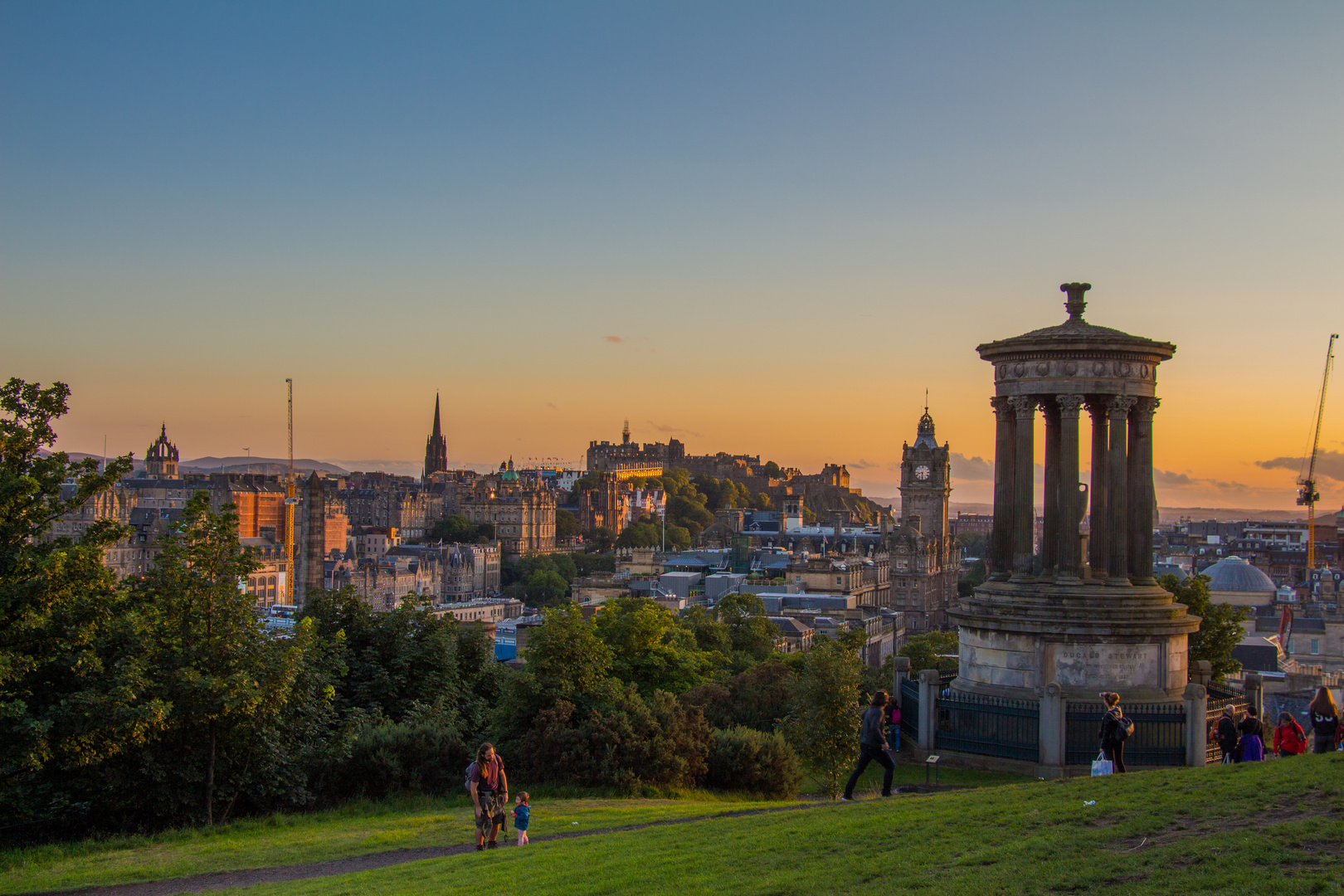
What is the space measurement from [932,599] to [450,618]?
115182 mm

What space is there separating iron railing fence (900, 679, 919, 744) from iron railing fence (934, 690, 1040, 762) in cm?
73

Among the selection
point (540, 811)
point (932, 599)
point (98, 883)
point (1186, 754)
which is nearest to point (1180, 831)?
point (1186, 754)

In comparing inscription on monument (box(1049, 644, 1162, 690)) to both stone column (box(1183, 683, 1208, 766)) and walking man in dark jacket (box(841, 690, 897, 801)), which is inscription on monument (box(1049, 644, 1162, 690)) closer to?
stone column (box(1183, 683, 1208, 766))

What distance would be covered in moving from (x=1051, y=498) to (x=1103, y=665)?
131 inches

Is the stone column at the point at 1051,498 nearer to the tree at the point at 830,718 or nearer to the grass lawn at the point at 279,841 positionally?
the tree at the point at 830,718

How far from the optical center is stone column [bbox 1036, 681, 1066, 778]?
2098 cm

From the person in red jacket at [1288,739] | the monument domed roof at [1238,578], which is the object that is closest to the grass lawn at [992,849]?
the person in red jacket at [1288,739]

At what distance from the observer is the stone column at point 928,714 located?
74.5ft

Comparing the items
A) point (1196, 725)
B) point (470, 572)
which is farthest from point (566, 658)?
point (470, 572)

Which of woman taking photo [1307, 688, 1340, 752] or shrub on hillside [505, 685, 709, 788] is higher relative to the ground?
woman taking photo [1307, 688, 1340, 752]

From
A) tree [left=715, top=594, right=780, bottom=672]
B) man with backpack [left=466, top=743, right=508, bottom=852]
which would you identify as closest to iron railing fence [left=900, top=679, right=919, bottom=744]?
man with backpack [left=466, top=743, right=508, bottom=852]

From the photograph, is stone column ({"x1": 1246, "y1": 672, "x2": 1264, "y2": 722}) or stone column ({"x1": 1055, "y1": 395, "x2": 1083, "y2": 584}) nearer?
stone column ({"x1": 1055, "y1": 395, "x2": 1083, "y2": 584})

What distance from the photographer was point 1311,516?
6767 inches

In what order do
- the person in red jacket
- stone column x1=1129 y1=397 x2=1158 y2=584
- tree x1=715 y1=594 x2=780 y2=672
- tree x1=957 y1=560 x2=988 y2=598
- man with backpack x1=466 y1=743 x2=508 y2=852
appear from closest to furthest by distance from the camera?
1. man with backpack x1=466 y1=743 x2=508 y2=852
2. the person in red jacket
3. stone column x1=1129 y1=397 x2=1158 y2=584
4. tree x1=715 y1=594 x2=780 y2=672
5. tree x1=957 y1=560 x2=988 y2=598
